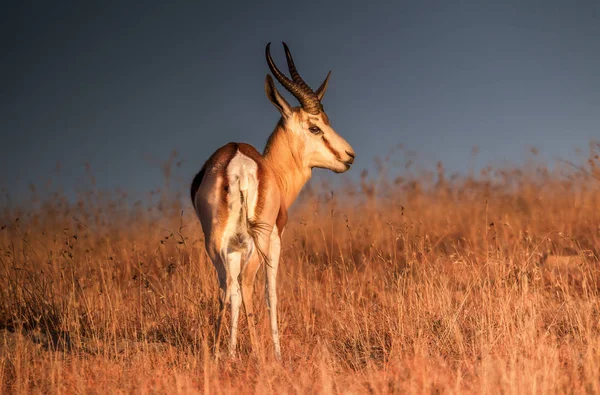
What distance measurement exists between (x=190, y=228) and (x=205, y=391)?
18.3 ft

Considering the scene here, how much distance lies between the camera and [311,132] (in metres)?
6.90

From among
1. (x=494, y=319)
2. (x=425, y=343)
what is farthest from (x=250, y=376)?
(x=494, y=319)

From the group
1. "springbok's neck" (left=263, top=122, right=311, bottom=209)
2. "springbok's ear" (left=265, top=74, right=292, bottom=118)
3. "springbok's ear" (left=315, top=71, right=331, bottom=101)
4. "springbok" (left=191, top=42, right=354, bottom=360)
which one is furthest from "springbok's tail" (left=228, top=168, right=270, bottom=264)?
"springbok's ear" (left=315, top=71, right=331, bottom=101)

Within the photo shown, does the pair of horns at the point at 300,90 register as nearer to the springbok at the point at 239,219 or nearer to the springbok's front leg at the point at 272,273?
the springbok at the point at 239,219

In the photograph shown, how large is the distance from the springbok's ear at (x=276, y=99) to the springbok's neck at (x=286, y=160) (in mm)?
187

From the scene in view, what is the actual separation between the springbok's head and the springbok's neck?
55 millimetres

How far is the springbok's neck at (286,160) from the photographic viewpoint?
22.2 feet

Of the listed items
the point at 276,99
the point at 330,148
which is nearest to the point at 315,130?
the point at 330,148

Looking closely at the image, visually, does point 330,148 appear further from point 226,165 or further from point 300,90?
point 226,165

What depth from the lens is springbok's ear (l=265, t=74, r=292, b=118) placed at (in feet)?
21.7

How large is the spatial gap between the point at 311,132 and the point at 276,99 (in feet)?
1.87

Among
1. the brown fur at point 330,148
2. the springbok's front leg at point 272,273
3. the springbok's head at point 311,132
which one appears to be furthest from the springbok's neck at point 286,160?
the springbok's front leg at point 272,273

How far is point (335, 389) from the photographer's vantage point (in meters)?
4.55

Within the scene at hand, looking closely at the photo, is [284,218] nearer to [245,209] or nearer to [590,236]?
[245,209]
